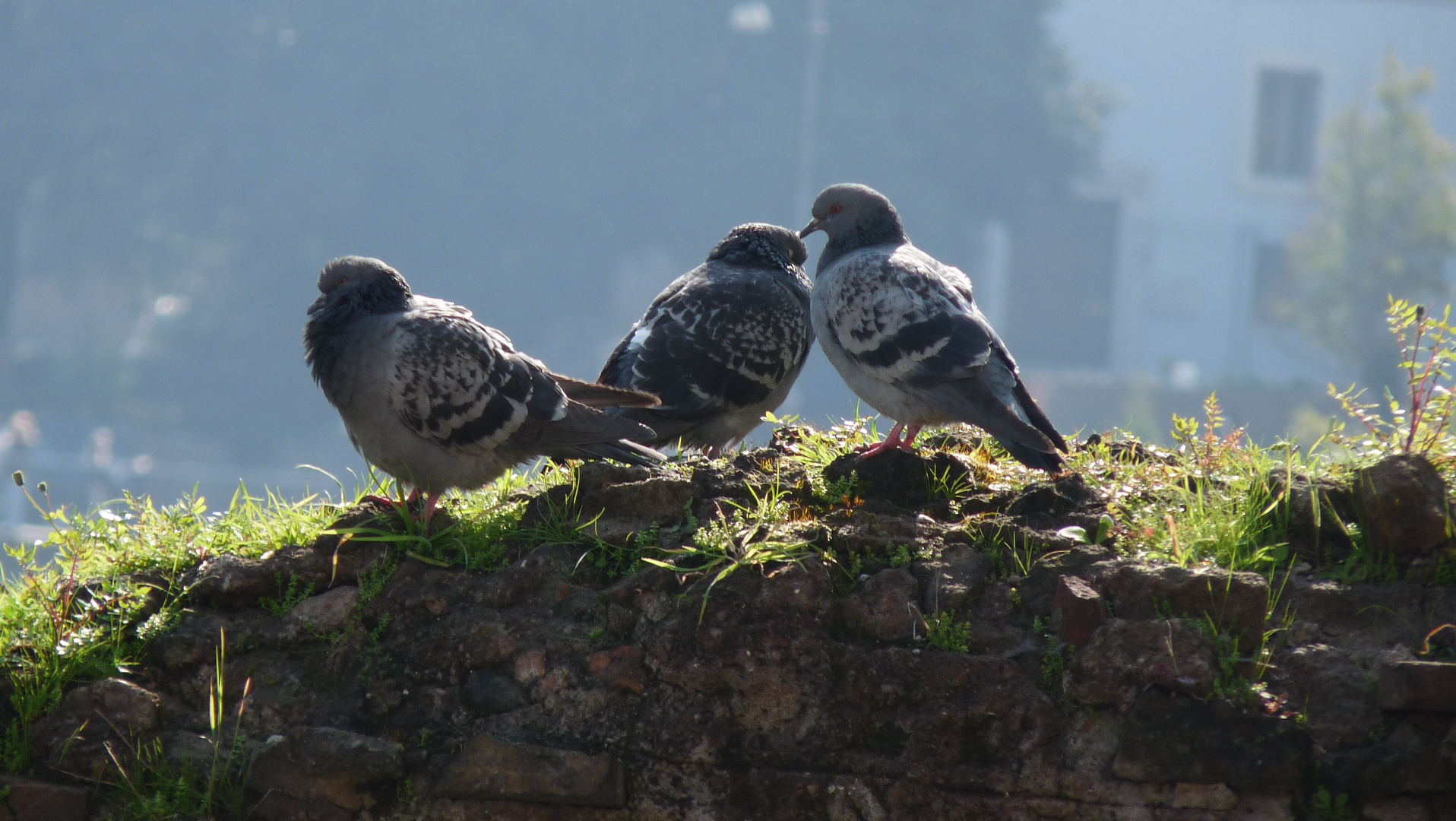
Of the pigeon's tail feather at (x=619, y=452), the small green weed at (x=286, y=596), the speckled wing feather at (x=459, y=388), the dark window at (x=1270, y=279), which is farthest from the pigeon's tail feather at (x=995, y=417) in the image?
the dark window at (x=1270, y=279)

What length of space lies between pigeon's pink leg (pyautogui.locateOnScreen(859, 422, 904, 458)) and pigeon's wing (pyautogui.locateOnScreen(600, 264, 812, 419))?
4.20 ft

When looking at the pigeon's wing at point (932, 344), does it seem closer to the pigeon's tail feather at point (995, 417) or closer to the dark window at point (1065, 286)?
the pigeon's tail feather at point (995, 417)

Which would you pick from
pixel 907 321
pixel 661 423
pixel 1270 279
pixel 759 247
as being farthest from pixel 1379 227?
pixel 907 321

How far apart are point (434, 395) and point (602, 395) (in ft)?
2.58

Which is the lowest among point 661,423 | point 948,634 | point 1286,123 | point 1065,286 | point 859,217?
point 948,634

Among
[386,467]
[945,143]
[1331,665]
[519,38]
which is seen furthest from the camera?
[519,38]

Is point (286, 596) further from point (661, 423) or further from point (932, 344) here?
point (932, 344)

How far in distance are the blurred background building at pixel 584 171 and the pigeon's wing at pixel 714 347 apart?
157 ft

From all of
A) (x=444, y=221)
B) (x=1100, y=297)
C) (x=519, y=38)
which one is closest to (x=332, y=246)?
(x=444, y=221)

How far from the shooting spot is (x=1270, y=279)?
201 ft

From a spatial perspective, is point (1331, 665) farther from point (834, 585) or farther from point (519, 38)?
point (519, 38)

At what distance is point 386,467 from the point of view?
5035 mm

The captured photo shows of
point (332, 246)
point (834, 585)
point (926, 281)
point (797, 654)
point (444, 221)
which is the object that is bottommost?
point (797, 654)

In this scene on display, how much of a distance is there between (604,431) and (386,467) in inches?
35.5
